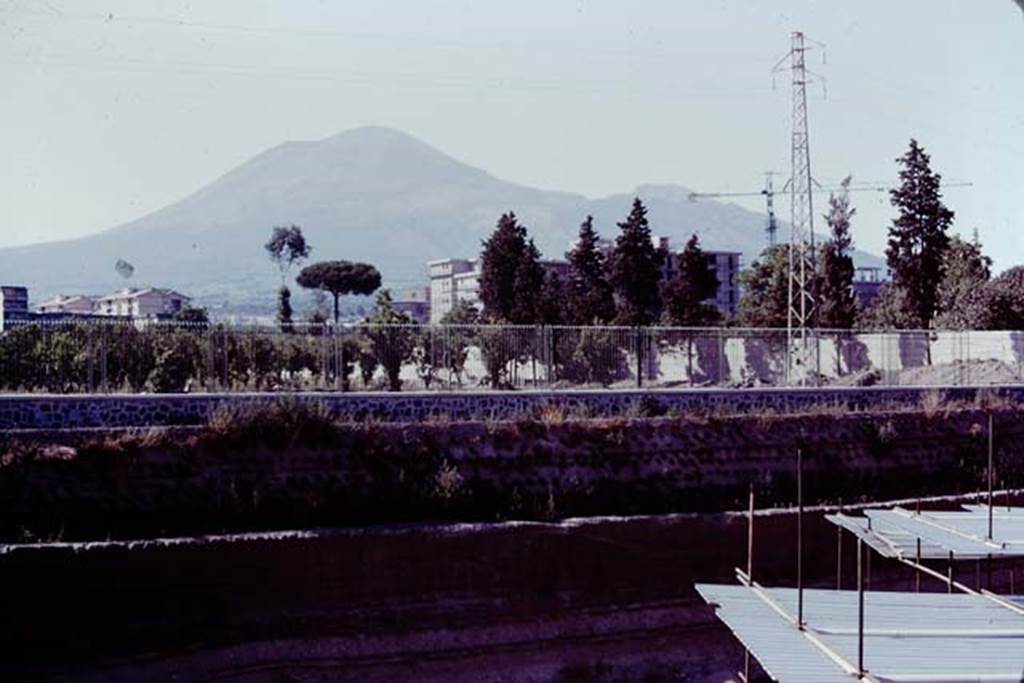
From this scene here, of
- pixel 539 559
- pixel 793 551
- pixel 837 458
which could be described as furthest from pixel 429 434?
pixel 837 458

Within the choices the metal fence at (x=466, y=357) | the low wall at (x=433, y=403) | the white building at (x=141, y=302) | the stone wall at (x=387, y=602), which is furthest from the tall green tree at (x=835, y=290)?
the white building at (x=141, y=302)

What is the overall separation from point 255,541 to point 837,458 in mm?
9535

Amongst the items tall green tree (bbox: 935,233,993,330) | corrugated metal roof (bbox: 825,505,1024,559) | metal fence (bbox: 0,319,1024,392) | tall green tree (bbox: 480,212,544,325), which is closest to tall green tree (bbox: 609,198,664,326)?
tall green tree (bbox: 480,212,544,325)

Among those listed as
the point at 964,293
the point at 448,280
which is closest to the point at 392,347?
the point at 964,293

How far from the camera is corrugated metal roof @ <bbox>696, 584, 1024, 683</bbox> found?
304 inches

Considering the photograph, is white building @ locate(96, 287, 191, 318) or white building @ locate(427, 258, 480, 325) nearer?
white building @ locate(96, 287, 191, 318)

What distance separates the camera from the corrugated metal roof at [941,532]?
1102 cm

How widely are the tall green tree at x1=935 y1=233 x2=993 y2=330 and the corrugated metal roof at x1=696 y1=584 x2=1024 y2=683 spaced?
82.4 ft

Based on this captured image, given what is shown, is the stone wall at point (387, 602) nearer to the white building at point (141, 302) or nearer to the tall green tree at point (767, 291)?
the tall green tree at point (767, 291)

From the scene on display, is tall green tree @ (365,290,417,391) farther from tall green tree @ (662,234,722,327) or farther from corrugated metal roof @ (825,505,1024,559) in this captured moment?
tall green tree @ (662,234,722,327)

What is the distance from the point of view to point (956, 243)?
42.2 meters

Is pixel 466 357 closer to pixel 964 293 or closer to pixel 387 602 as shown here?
pixel 387 602

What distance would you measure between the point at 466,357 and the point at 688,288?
11.5 metres

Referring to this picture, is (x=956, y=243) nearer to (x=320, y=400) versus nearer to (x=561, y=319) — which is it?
(x=561, y=319)
